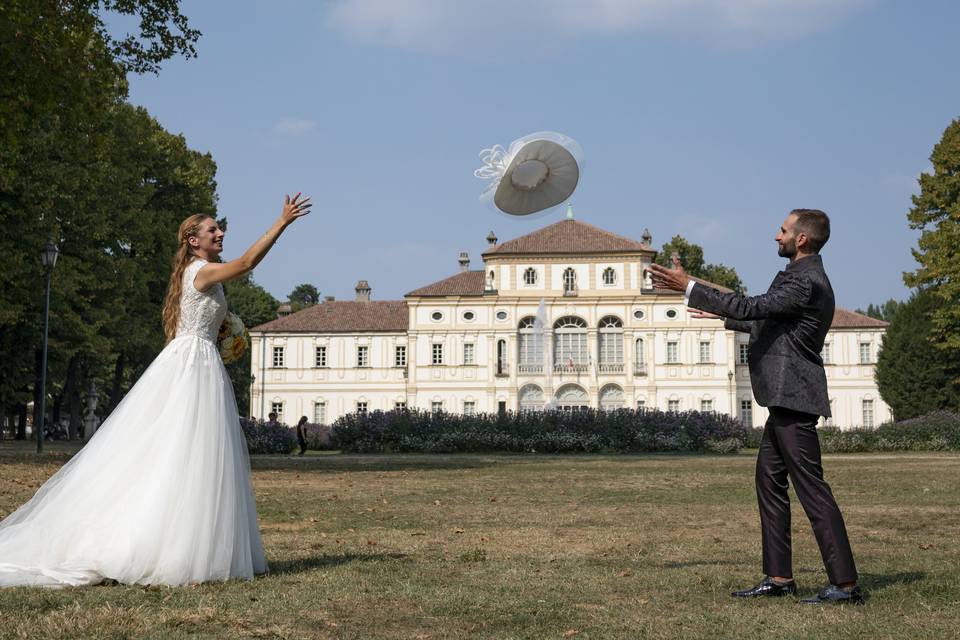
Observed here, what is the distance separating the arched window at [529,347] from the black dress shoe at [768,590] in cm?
6066

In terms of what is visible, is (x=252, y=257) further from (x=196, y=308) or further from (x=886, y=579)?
(x=886, y=579)

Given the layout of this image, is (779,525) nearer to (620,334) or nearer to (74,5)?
(74,5)

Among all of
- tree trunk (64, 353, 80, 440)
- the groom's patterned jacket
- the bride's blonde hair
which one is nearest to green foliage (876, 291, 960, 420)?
tree trunk (64, 353, 80, 440)

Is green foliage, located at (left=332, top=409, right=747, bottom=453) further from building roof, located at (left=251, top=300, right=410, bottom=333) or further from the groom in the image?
building roof, located at (left=251, top=300, right=410, bottom=333)

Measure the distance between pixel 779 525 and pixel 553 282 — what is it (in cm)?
6130

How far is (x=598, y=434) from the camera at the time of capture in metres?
32.2

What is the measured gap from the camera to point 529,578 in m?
5.95

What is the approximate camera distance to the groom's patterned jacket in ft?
17.9

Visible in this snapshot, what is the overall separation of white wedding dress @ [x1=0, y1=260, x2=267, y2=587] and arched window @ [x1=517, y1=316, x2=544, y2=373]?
198 feet

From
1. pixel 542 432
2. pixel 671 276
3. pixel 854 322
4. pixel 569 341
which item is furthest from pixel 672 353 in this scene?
pixel 671 276

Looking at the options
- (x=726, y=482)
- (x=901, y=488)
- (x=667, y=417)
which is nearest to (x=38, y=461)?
(x=726, y=482)

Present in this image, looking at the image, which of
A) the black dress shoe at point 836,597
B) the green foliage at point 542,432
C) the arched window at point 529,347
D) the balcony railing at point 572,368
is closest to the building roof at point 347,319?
the arched window at point 529,347

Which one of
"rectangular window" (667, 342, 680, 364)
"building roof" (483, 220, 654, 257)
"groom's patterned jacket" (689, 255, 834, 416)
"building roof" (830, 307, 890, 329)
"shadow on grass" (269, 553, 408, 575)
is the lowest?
"shadow on grass" (269, 553, 408, 575)

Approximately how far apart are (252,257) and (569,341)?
6135 centimetres
